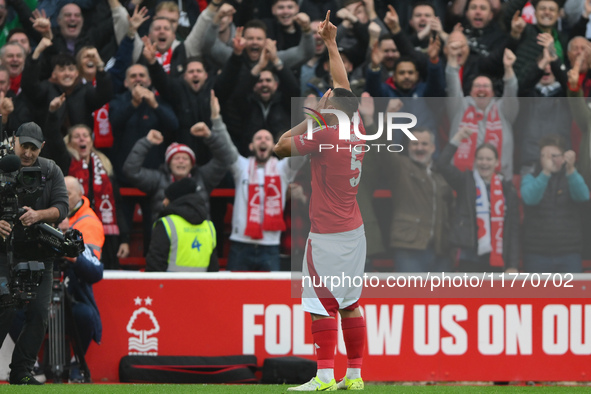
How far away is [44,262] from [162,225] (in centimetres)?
163

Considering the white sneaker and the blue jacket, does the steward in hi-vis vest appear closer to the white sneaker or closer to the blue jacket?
the blue jacket

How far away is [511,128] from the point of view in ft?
34.2

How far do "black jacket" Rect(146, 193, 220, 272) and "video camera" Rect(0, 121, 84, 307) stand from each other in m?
1.66

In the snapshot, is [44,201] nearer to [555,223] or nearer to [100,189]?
[100,189]

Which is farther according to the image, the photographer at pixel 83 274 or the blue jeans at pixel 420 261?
the blue jeans at pixel 420 261

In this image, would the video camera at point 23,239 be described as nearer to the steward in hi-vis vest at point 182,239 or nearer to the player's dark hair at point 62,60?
the steward in hi-vis vest at point 182,239

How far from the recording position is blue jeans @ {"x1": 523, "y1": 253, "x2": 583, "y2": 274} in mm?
9680

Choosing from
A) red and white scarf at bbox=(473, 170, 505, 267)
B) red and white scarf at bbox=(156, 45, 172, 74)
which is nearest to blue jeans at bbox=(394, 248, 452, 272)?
red and white scarf at bbox=(473, 170, 505, 267)

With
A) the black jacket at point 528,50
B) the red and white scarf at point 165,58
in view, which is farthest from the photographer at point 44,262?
the black jacket at point 528,50

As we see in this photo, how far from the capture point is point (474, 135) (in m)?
10.1

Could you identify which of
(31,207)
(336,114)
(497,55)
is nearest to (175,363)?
(31,207)

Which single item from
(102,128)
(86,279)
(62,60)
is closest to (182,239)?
(86,279)

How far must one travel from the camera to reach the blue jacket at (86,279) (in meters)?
8.37

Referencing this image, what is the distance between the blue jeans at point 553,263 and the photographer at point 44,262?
4.71 meters
